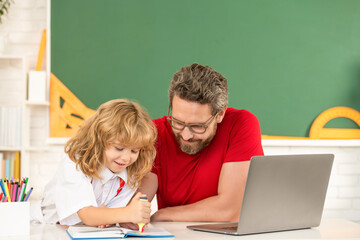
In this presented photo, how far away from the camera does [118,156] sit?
1.65 metres

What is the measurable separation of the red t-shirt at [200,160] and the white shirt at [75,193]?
245 mm

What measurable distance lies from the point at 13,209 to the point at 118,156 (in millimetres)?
433

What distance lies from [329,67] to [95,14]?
1.74m

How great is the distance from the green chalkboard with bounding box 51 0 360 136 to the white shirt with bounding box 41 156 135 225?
1560 millimetres

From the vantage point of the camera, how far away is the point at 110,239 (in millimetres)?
1296

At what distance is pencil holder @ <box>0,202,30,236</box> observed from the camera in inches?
51.9

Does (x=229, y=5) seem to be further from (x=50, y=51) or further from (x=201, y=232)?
(x=201, y=232)

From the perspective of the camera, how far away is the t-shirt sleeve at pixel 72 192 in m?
1.51

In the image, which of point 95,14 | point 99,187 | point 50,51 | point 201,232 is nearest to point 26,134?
point 50,51

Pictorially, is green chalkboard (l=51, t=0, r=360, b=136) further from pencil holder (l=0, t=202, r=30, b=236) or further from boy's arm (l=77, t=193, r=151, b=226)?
pencil holder (l=0, t=202, r=30, b=236)

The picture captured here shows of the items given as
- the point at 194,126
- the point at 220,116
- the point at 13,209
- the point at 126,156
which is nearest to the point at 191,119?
the point at 194,126

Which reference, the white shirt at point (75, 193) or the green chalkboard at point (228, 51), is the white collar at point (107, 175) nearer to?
the white shirt at point (75, 193)

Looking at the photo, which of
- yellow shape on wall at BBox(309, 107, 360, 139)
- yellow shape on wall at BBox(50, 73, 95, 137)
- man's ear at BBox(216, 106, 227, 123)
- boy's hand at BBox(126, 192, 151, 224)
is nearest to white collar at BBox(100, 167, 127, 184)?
boy's hand at BBox(126, 192, 151, 224)

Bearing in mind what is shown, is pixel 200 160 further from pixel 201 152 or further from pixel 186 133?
pixel 186 133
